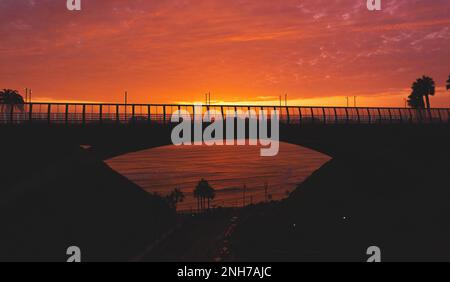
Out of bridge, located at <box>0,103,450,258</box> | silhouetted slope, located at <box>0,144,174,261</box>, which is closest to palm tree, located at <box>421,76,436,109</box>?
bridge, located at <box>0,103,450,258</box>

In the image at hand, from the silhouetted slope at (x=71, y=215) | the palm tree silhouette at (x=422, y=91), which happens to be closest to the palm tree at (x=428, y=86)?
the palm tree silhouette at (x=422, y=91)

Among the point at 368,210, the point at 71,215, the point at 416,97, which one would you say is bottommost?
the point at 368,210

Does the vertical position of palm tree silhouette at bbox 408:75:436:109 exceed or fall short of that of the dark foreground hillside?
it exceeds it

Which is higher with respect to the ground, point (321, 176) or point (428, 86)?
point (428, 86)

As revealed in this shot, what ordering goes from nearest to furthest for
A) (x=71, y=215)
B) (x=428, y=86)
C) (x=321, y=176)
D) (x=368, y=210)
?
(x=71, y=215)
(x=368, y=210)
(x=321, y=176)
(x=428, y=86)

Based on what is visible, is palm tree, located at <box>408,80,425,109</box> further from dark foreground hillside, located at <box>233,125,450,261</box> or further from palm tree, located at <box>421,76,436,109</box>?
dark foreground hillside, located at <box>233,125,450,261</box>

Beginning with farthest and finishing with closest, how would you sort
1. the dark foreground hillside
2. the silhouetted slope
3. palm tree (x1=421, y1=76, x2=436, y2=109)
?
palm tree (x1=421, y1=76, x2=436, y2=109) < the dark foreground hillside < the silhouetted slope

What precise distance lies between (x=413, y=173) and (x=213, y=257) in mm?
36375

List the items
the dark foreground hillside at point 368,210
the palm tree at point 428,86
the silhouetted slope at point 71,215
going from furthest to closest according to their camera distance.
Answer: the palm tree at point 428,86 < the dark foreground hillside at point 368,210 < the silhouetted slope at point 71,215

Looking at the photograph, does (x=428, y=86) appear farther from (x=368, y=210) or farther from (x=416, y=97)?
(x=368, y=210)

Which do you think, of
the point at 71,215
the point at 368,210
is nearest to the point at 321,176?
the point at 368,210

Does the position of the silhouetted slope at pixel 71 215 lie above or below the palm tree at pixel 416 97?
below

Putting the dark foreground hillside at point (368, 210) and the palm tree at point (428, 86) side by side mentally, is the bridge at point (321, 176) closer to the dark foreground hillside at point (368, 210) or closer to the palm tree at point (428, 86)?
the dark foreground hillside at point (368, 210)
